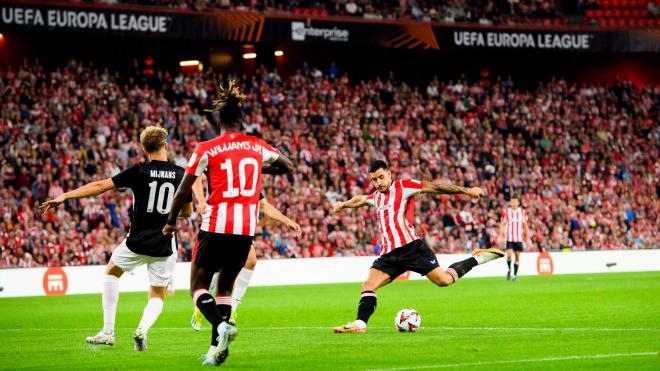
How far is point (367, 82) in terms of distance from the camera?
137ft

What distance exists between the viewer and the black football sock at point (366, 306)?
45.4 ft

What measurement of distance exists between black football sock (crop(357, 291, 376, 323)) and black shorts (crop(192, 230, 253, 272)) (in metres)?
4.16

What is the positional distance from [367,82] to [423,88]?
9.81 feet

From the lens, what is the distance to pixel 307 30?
37312 mm

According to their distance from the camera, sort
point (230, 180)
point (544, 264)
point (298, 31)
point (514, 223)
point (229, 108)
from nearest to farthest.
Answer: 1. point (230, 180)
2. point (229, 108)
3. point (514, 223)
4. point (544, 264)
5. point (298, 31)

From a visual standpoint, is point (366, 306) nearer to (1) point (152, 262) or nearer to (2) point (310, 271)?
(1) point (152, 262)

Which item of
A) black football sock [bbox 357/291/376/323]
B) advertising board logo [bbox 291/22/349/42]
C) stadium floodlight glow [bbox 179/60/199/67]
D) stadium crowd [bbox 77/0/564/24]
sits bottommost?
black football sock [bbox 357/291/376/323]

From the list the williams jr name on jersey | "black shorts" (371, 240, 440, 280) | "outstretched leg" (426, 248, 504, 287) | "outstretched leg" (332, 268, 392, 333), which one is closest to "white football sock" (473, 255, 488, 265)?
"outstretched leg" (426, 248, 504, 287)

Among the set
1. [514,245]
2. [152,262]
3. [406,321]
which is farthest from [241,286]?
[514,245]

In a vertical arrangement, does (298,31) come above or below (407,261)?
above

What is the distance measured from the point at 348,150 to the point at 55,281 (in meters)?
13.4

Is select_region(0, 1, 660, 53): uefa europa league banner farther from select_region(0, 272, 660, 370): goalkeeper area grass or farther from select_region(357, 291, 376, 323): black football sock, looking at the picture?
select_region(357, 291, 376, 323): black football sock

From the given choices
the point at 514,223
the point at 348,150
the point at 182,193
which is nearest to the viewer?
the point at 182,193

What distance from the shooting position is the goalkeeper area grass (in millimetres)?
10289
